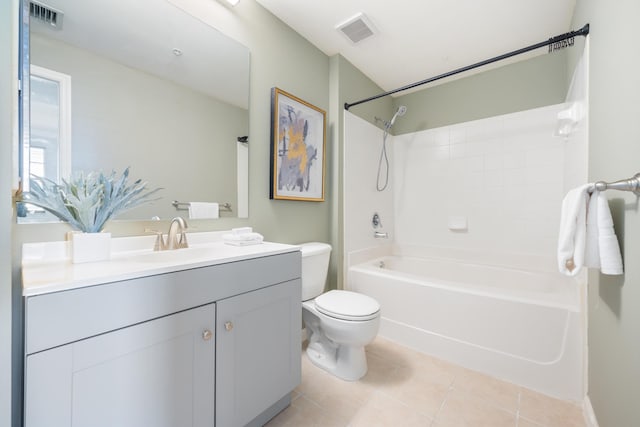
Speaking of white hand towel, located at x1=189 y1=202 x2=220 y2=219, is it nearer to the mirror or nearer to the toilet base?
the mirror

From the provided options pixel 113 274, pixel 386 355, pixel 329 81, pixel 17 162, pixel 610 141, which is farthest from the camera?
pixel 329 81

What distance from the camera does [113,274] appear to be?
2.44 ft

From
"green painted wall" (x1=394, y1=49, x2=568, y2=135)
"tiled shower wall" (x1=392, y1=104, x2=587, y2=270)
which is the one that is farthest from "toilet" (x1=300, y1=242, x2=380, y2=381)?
"green painted wall" (x1=394, y1=49, x2=568, y2=135)

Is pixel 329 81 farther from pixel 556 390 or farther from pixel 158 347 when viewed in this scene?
pixel 556 390

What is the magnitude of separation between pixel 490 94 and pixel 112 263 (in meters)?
3.07

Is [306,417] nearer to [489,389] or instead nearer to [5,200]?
[489,389]

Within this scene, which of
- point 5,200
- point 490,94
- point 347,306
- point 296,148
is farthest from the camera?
point 490,94

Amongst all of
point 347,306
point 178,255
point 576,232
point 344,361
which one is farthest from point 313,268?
point 576,232

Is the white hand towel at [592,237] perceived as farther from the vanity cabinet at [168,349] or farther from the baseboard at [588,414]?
the vanity cabinet at [168,349]

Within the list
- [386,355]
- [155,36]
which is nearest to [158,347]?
[155,36]

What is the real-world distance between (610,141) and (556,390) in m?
1.34

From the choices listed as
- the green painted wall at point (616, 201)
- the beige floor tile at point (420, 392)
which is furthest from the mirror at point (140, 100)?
the green painted wall at point (616, 201)

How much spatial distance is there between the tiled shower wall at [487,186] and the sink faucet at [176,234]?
2.30 meters

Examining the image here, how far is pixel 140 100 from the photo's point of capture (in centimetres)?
120
